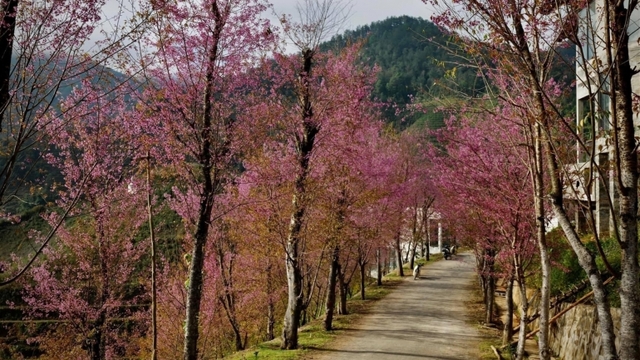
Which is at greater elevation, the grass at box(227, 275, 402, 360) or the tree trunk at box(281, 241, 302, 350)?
the tree trunk at box(281, 241, 302, 350)

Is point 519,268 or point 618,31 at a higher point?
point 618,31

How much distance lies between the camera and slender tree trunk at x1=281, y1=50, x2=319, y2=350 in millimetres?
13969

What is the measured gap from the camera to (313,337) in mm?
16062

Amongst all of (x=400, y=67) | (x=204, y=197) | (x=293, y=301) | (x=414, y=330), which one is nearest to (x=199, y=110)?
(x=204, y=197)

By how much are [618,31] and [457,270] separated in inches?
1381

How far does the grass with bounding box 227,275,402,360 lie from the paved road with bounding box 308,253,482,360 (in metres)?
0.41

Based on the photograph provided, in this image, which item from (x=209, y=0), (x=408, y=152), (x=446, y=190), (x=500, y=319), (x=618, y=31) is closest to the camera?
(x=618, y=31)

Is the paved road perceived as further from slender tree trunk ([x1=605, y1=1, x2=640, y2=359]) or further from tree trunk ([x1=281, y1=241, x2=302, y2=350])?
slender tree trunk ([x1=605, y1=1, x2=640, y2=359])

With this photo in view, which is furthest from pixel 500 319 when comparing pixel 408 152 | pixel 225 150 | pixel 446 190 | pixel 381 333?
pixel 408 152

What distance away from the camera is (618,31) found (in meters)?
4.10

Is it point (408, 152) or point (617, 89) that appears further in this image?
point (408, 152)

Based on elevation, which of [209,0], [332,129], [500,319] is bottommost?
[500,319]

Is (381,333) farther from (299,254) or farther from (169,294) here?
(169,294)

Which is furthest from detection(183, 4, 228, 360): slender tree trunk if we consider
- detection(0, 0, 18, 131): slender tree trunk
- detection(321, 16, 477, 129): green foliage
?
detection(321, 16, 477, 129): green foliage
